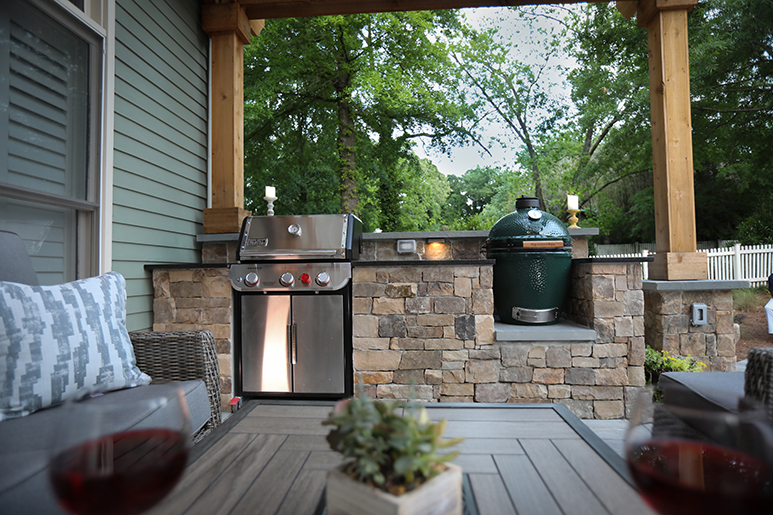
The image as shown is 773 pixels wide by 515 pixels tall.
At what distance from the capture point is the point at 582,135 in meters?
9.97

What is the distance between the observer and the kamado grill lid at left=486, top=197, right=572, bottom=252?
2.86 m

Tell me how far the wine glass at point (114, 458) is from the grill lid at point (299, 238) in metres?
2.36

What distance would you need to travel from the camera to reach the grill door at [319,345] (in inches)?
109

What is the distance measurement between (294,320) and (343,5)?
9.09 feet

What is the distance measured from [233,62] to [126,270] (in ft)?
6.64

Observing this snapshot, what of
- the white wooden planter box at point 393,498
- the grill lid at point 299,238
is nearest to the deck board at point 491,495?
the white wooden planter box at point 393,498

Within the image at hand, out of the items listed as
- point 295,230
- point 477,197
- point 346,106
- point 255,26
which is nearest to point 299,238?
point 295,230

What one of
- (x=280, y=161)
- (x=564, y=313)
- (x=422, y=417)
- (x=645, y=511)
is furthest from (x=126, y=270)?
(x=280, y=161)

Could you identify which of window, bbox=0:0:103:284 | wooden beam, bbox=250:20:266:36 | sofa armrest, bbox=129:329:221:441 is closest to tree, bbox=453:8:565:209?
wooden beam, bbox=250:20:266:36

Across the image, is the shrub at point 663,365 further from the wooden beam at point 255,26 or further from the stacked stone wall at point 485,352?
the wooden beam at point 255,26

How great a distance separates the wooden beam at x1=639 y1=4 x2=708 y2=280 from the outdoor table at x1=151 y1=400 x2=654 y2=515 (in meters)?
2.69

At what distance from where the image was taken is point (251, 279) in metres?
2.81

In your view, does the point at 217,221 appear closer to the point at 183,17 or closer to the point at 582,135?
the point at 183,17

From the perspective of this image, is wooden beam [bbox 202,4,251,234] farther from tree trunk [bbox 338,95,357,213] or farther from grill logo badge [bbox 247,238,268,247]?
tree trunk [bbox 338,95,357,213]
